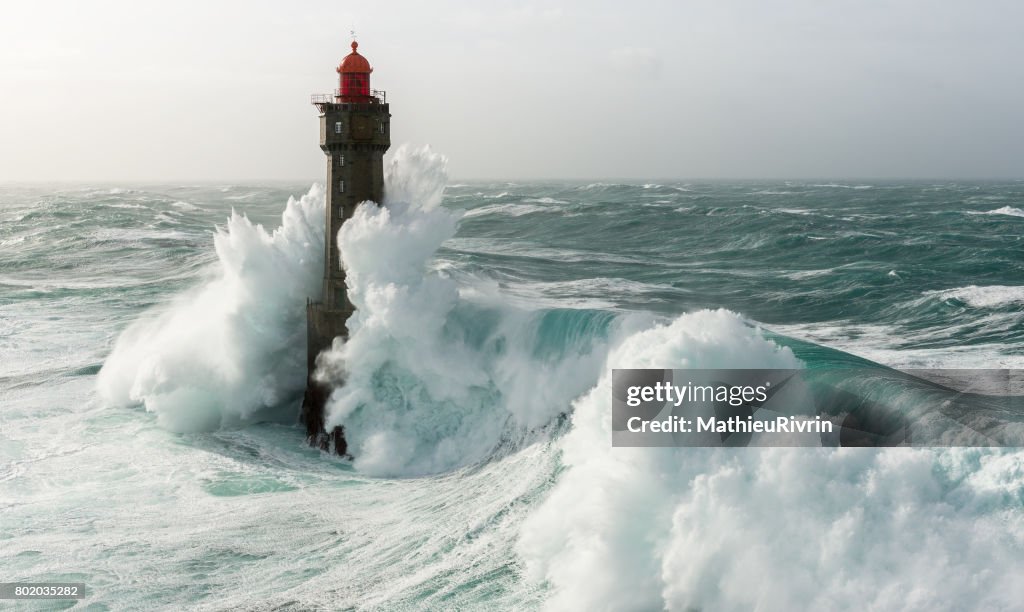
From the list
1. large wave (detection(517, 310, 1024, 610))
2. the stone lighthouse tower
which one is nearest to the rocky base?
the stone lighthouse tower

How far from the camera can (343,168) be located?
18.5m

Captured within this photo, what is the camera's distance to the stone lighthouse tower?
1833cm

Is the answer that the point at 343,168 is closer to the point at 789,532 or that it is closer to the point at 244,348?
the point at 244,348

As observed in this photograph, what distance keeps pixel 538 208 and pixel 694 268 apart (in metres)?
28.7

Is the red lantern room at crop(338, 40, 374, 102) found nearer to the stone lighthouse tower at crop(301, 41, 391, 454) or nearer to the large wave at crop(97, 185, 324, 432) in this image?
the stone lighthouse tower at crop(301, 41, 391, 454)

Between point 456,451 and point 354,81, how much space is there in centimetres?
753

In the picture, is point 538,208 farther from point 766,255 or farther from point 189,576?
point 189,576

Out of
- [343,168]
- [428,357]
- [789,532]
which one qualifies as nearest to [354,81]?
[343,168]

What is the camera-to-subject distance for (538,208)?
197 ft

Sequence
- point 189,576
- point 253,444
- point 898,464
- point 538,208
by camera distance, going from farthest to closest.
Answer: point 538,208, point 253,444, point 189,576, point 898,464

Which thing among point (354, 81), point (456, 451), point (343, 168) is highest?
point (354, 81)

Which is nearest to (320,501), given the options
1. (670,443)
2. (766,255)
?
(670,443)

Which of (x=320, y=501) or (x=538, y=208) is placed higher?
(x=538, y=208)

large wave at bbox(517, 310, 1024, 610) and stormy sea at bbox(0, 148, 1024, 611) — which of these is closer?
large wave at bbox(517, 310, 1024, 610)
